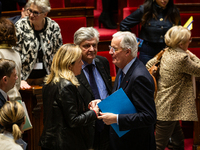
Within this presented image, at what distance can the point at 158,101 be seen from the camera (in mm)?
3203

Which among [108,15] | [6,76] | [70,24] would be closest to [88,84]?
[6,76]

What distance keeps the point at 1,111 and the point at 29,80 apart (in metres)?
1.41

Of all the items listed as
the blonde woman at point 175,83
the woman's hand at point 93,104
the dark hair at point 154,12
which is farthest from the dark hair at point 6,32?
the dark hair at point 154,12

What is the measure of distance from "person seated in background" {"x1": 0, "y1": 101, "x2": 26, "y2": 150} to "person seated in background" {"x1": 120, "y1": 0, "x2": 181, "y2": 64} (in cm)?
220

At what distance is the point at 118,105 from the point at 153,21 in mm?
2013

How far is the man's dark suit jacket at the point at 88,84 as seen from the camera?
2.42m

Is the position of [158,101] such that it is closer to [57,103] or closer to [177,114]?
[177,114]

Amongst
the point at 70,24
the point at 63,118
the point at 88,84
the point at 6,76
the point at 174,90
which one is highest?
the point at 70,24

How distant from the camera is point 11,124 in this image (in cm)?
198

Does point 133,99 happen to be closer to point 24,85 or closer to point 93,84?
point 93,84

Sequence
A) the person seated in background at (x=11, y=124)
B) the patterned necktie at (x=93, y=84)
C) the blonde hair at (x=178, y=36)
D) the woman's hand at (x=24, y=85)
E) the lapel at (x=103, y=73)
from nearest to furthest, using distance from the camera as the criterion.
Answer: the person seated in background at (x=11, y=124) < the patterned necktie at (x=93, y=84) < the lapel at (x=103, y=73) < the blonde hair at (x=178, y=36) < the woman's hand at (x=24, y=85)

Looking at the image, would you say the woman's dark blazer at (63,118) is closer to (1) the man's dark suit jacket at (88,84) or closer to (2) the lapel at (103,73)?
(1) the man's dark suit jacket at (88,84)

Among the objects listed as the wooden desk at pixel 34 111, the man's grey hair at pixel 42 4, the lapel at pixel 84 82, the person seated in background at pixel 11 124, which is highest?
the man's grey hair at pixel 42 4

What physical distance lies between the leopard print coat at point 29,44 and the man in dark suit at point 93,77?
851mm
